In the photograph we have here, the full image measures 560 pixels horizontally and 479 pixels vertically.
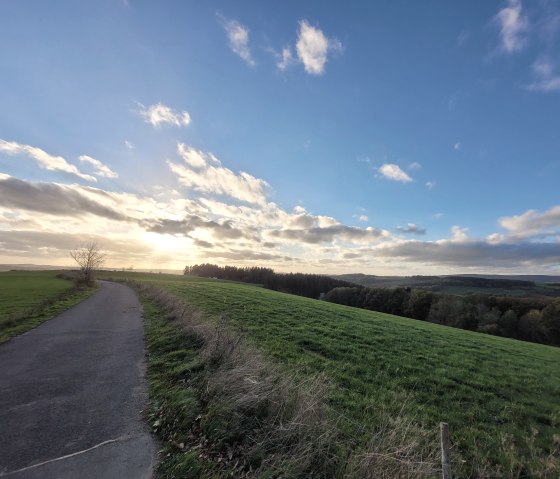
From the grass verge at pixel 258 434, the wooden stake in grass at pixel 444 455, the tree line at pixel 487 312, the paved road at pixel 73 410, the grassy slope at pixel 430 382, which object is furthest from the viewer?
the tree line at pixel 487 312

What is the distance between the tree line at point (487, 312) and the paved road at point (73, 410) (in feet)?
204

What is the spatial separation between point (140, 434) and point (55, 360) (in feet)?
22.5

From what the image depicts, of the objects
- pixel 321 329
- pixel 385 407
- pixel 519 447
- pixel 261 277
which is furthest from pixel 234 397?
pixel 261 277

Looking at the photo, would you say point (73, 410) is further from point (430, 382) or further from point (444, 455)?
point (430, 382)

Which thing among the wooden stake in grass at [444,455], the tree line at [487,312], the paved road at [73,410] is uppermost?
the wooden stake in grass at [444,455]

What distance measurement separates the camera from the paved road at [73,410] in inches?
193

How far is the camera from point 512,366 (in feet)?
50.5

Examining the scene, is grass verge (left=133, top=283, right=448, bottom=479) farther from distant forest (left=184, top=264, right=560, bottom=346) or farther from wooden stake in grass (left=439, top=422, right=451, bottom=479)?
distant forest (left=184, top=264, right=560, bottom=346)

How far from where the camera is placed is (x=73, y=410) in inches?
267

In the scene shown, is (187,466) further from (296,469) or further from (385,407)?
(385,407)

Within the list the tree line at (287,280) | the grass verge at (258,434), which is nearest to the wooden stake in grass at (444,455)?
the grass verge at (258,434)

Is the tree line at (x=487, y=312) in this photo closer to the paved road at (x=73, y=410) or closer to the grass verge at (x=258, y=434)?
the grass verge at (x=258, y=434)

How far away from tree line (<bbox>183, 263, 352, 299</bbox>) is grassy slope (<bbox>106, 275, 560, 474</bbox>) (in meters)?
98.9

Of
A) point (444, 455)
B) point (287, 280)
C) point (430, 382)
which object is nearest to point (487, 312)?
point (430, 382)
